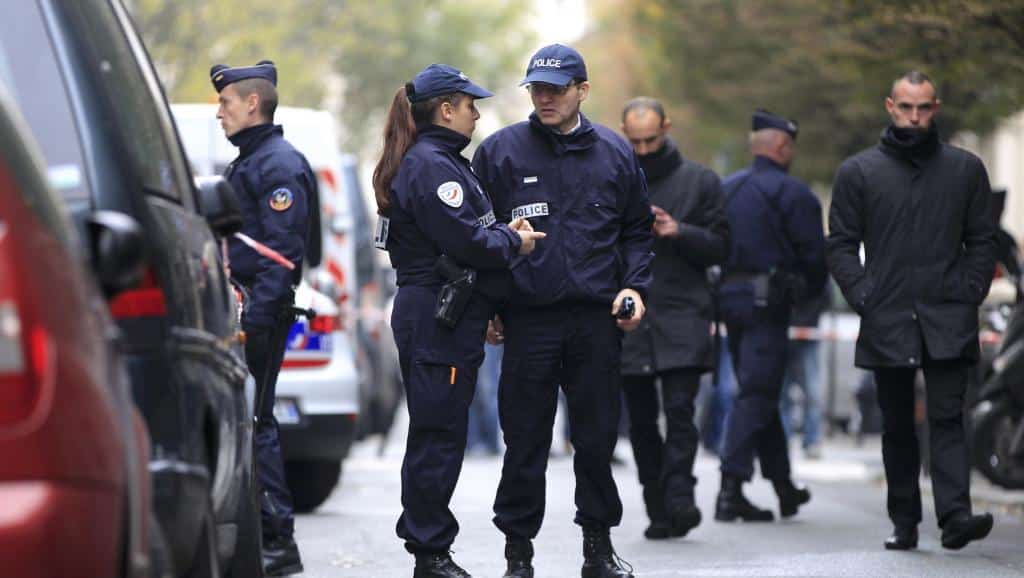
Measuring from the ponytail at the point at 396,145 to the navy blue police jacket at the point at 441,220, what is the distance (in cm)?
4

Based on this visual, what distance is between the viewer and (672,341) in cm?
1034

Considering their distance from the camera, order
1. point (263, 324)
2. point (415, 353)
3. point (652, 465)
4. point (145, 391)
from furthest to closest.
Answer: point (652, 465) → point (263, 324) → point (415, 353) → point (145, 391)

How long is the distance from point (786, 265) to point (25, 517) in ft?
26.4

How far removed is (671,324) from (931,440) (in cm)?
148

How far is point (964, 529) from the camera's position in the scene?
30.1 ft

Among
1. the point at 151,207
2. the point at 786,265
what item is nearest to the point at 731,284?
the point at 786,265

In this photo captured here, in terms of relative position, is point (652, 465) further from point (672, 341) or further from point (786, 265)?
point (786, 265)

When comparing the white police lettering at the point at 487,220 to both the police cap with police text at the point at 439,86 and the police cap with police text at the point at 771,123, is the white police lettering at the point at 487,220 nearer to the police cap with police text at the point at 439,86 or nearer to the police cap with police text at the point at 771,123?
the police cap with police text at the point at 439,86

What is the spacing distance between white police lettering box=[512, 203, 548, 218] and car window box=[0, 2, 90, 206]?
131 inches

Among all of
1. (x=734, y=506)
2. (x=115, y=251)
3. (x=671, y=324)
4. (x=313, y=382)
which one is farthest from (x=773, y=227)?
(x=115, y=251)

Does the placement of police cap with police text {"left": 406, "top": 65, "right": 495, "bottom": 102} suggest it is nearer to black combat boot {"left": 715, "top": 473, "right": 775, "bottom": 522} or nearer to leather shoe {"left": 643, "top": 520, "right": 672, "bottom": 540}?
leather shoe {"left": 643, "top": 520, "right": 672, "bottom": 540}

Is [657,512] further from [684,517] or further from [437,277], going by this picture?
[437,277]

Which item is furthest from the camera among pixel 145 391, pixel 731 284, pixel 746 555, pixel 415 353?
pixel 731 284

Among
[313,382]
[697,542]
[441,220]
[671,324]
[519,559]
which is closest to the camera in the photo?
[441,220]
